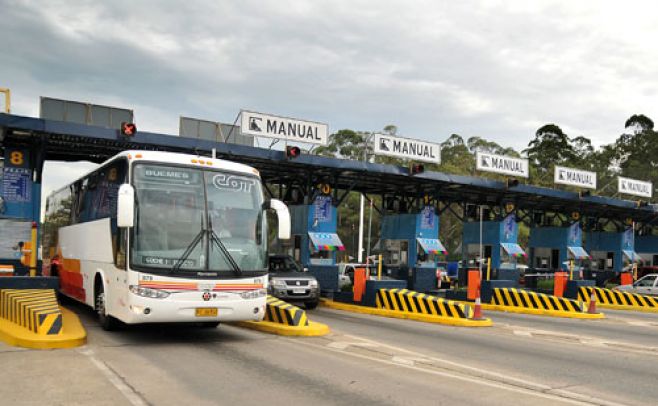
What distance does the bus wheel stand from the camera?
41.5ft

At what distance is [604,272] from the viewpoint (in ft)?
122

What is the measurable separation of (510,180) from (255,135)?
11972 millimetres

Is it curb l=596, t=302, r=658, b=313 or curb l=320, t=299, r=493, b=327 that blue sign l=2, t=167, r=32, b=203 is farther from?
curb l=596, t=302, r=658, b=313

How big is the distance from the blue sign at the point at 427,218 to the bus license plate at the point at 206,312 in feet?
57.1

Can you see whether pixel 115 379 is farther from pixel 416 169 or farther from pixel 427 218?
pixel 427 218

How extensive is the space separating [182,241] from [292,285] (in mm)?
8235

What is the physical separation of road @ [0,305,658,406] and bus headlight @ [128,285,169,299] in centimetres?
91

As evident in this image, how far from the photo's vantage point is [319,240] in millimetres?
23609

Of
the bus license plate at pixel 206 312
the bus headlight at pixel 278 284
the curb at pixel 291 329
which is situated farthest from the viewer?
the bus headlight at pixel 278 284

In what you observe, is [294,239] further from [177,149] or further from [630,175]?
[630,175]

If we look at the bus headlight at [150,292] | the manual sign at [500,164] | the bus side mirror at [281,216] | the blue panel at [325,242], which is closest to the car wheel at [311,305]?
the blue panel at [325,242]

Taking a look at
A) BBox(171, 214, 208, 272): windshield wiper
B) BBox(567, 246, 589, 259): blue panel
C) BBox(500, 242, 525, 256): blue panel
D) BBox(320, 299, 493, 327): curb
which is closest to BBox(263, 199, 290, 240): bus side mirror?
BBox(171, 214, 208, 272): windshield wiper

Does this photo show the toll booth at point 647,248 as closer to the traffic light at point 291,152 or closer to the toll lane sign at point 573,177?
the toll lane sign at point 573,177

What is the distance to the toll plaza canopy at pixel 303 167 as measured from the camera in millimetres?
17844
